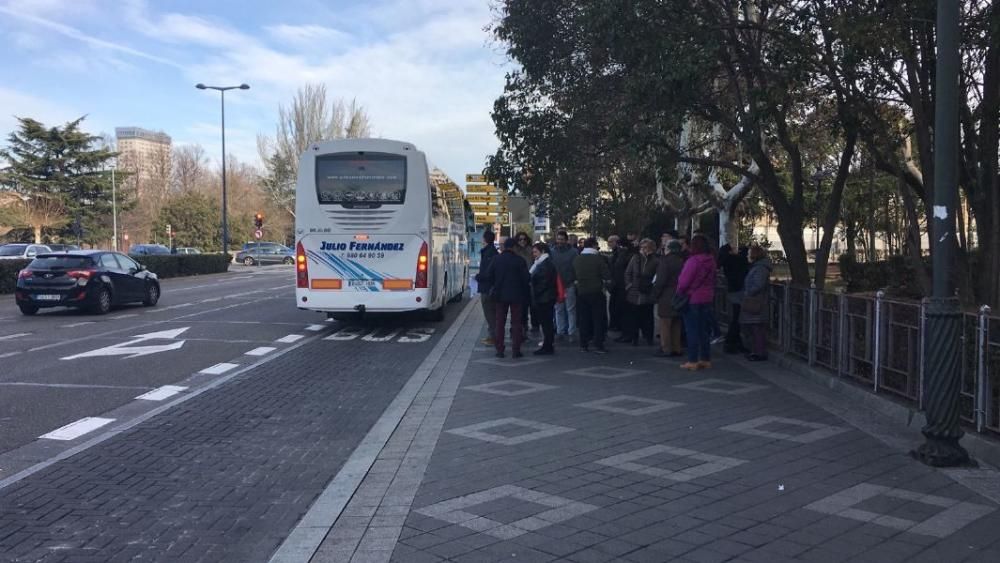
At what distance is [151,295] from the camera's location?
2181 cm

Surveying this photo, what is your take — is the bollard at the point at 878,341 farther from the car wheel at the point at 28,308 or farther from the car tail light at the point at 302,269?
the car wheel at the point at 28,308

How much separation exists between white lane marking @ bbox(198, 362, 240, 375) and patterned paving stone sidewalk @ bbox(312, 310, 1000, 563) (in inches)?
139

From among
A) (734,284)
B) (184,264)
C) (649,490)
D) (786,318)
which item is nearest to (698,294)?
(786,318)

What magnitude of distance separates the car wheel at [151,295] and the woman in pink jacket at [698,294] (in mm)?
15395

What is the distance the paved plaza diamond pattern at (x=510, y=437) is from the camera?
7.21 meters

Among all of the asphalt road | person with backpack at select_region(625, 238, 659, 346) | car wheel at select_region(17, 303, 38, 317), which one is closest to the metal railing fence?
person with backpack at select_region(625, 238, 659, 346)

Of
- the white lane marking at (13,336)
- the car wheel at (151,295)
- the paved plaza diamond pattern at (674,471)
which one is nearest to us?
the paved plaza diamond pattern at (674,471)

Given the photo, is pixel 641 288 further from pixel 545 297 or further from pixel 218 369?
pixel 218 369

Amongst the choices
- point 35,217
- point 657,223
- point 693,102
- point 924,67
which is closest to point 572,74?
point 693,102

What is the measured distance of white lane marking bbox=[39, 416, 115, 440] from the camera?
7445mm

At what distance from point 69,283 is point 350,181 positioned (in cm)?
775

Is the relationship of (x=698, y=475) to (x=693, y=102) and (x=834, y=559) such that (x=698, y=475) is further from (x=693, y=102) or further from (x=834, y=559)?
(x=693, y=102)

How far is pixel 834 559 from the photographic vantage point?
14.7 ft

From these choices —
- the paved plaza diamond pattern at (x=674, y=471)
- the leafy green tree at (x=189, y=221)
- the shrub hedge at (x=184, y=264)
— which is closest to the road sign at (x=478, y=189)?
the shrub hedge at (x=184, y=264)
